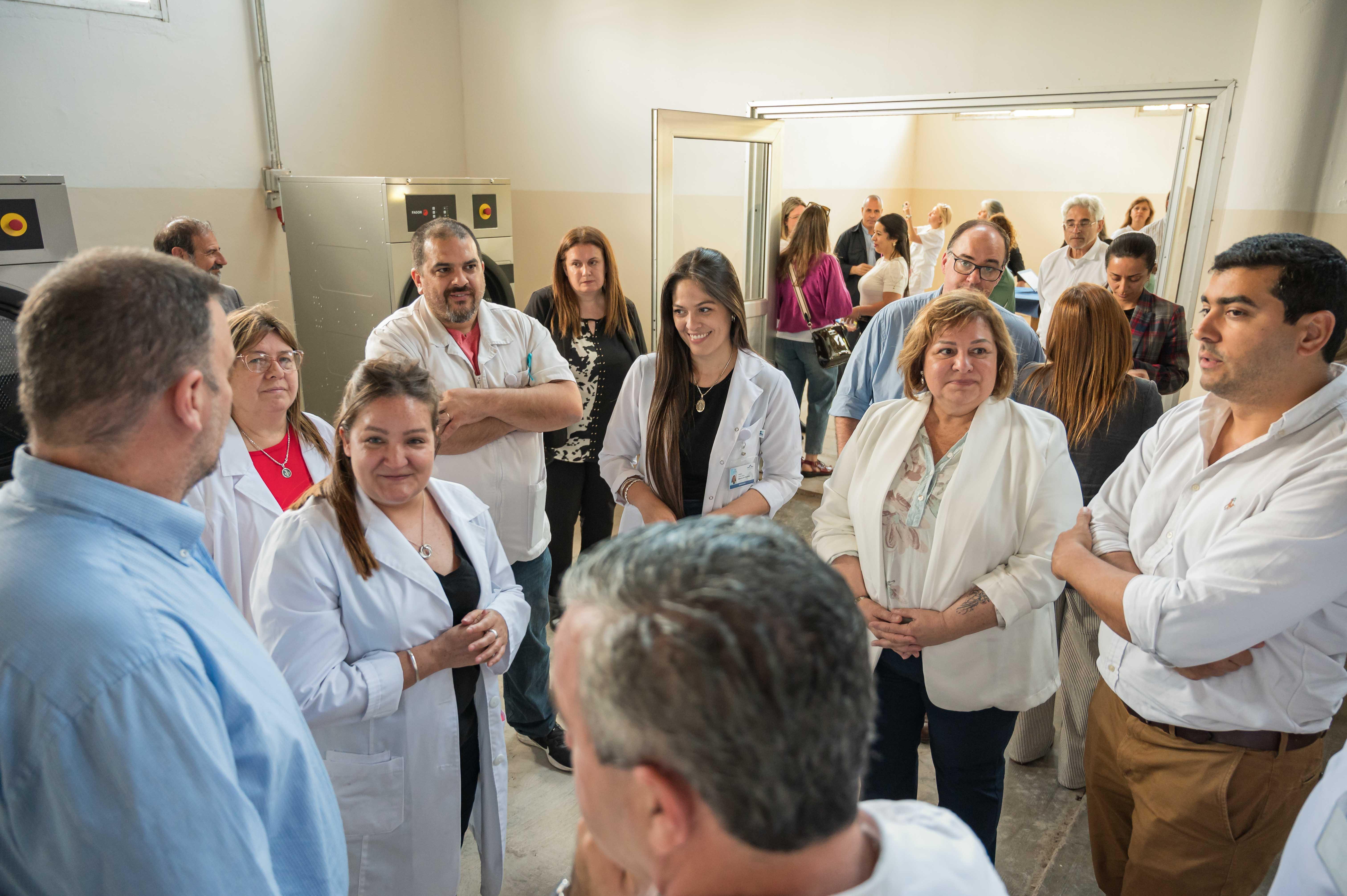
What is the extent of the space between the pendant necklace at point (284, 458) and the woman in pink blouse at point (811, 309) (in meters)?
3.60

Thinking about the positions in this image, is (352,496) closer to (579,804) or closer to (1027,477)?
(579,804)

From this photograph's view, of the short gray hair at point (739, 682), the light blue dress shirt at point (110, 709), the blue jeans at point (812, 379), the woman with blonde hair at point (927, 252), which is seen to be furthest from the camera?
the woman with blonde hair at point (927, 252)

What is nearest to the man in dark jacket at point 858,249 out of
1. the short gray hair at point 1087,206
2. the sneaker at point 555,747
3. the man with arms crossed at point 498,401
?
the short gray hair at point 1087,206

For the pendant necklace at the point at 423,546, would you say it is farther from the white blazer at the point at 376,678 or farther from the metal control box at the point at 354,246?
the metal control box at the point at 354,246

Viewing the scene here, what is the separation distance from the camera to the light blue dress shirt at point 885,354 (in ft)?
9.24

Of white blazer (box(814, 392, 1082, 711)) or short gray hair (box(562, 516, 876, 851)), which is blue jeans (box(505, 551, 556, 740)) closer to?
white blazer (box(814, 392, 1082, 711))

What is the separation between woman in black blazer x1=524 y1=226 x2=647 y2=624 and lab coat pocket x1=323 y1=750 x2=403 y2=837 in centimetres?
151

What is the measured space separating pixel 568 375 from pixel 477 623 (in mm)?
1146

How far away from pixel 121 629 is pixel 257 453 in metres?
1.20

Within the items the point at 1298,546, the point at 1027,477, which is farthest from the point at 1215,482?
the point at 1027,477

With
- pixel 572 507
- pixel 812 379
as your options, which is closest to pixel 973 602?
pixel 572 507

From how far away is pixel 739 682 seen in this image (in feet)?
1.85

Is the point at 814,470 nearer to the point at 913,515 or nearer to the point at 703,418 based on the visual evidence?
the point at 703,418

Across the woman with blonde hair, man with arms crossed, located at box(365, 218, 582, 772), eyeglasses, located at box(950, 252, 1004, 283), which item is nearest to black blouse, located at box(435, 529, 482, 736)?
man with arms crossed, located at box(365, 218, 582, 772)
